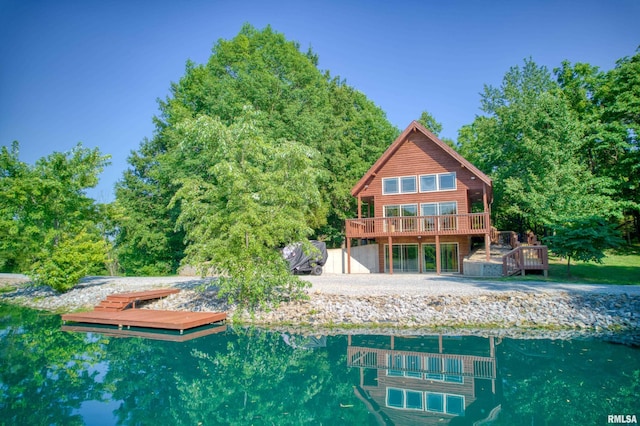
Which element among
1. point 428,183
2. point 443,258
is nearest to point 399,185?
point 428,183

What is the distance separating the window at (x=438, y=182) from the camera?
22.3 meters

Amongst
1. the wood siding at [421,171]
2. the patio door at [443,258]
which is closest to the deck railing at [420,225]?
the wood siding at [421,171]

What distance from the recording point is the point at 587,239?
606 inches

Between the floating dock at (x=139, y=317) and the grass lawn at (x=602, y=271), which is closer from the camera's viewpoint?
the floating dock at (x=139, y=317)

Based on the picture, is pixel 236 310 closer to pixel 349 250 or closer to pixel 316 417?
pixel 316 417

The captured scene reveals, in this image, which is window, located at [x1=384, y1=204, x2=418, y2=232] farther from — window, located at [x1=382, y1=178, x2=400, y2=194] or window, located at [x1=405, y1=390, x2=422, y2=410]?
window, located at [x1=405, y1=390, x2=422, y2=410]

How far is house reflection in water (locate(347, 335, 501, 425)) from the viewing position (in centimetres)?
660

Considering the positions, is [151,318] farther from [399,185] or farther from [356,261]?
[399,185]

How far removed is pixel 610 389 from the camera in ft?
23.8

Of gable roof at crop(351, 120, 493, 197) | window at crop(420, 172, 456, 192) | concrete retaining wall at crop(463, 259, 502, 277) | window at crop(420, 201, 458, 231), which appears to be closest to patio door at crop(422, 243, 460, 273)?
concrete retaining wall at crop(463, 259, 502, 277)

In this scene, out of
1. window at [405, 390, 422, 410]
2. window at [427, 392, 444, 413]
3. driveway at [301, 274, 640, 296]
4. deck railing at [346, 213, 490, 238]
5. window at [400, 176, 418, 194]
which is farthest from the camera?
window at [400, 176, 418, 194]

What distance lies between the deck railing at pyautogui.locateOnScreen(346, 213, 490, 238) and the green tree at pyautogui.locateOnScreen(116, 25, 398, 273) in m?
4.42

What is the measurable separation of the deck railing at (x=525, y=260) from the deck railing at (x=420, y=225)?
216 cm

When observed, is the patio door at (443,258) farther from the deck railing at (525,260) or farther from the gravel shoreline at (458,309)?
the gravel shoreline at (458,309)
